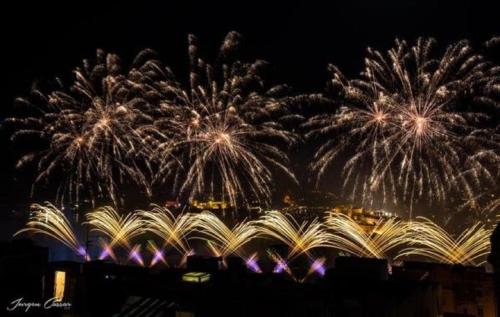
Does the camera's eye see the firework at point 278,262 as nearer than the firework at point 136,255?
Yes

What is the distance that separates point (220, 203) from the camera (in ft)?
197

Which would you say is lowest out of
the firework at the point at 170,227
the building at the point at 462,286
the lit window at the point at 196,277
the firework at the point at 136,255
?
the building at the point at 462,286

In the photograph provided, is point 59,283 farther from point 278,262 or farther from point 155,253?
point 155,253

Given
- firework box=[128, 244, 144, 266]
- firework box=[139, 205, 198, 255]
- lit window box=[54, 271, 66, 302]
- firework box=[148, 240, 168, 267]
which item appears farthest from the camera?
firework box=[128, 244, 144, 266]

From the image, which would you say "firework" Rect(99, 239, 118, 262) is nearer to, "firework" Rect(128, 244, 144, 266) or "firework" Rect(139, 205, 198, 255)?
"firework" Rect(128, 244, 144, 266)

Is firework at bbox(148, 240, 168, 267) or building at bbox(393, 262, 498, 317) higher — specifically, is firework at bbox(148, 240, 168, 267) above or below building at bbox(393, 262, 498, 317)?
above

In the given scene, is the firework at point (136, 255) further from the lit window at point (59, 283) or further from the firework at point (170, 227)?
the lit window at point (59, 283)

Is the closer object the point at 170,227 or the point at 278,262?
the point at 278,262

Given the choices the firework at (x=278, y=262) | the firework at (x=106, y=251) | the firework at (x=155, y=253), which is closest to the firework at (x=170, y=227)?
the firework at (x=155, y=253)

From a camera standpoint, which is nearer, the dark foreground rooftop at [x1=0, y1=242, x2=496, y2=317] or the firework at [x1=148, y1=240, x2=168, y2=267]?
the dark foreground rooftop at [x1=0, y1=242, x2=496, y2=317]

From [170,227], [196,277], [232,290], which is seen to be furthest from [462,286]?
[170,227]

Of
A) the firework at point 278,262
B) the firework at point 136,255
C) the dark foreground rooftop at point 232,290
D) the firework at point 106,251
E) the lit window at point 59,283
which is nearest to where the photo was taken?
the dark foreground rooftop at point 232,290

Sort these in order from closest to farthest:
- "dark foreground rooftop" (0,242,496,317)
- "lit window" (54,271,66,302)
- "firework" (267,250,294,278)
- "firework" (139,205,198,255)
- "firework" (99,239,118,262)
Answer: "dark foreground rooftop" (0,242,496,317) → "lit window" (54,271,66,302) → "firework" (267,250,294,278) → "firework" (139,205,198,255) → "firework" (99,239,118,262)

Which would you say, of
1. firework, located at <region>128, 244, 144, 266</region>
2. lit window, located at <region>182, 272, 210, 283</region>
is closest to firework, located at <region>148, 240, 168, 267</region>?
firework, located at <region>128, 244, 144, 266</region>
